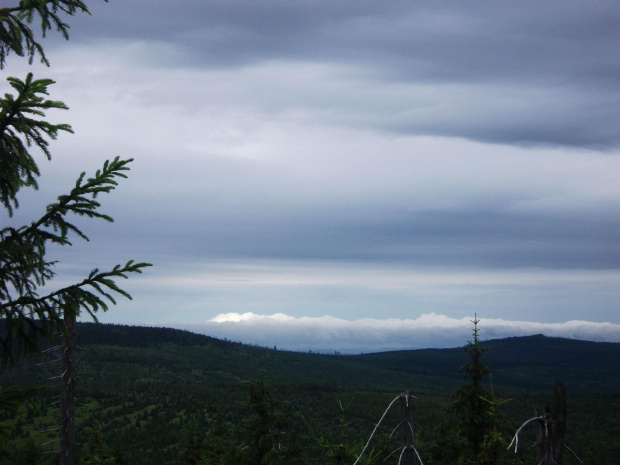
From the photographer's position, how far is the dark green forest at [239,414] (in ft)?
57.2

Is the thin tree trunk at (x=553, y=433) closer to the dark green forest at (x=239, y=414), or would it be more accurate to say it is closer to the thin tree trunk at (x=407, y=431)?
the dark green forest at (x=239, y=414)

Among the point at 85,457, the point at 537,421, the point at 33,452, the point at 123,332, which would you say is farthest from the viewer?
the point at 123,332

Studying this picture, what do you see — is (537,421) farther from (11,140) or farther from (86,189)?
(11,140)

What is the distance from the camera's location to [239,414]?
83.1 meters

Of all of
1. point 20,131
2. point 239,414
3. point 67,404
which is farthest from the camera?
point 239,414

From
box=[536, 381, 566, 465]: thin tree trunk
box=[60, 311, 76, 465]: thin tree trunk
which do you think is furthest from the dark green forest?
box=[60, 311, 76, 465]: thin tree trunk

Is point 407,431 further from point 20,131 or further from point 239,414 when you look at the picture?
point 239,414

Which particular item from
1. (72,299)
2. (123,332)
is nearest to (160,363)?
(123,332)

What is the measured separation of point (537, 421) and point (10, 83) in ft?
27.7

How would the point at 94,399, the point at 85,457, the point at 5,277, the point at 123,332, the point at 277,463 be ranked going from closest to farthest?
the point at 5,277 → the point at 277,463 → the point at 85,457 → the point at 94,399 → the point at 123,332

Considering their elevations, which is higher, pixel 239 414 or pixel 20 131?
pixel 20 131

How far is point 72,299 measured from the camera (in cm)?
768

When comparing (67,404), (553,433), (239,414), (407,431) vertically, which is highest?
(553,433)

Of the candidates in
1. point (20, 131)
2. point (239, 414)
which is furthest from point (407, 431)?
point (239, 414)
